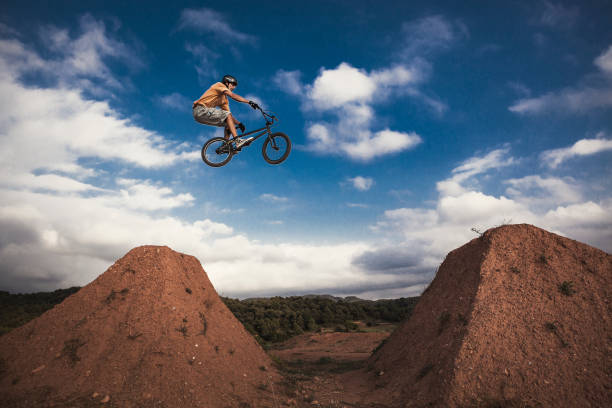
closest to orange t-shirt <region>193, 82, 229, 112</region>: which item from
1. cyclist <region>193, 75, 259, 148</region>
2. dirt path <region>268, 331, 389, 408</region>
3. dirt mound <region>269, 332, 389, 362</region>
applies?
cyclist <region>193, 75, 259, 148</region>

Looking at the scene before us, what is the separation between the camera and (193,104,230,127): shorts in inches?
421

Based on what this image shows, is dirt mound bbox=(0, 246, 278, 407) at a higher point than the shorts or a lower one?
lower

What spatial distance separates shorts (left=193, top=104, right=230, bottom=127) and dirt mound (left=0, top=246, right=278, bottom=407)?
517 cm

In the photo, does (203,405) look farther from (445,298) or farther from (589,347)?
(589,347)

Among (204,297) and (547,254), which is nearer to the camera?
(547,254)

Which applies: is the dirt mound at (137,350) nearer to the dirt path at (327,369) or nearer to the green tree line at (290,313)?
the dirt path at (327,369)

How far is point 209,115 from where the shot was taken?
10859mm

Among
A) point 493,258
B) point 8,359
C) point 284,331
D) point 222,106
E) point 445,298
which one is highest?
point 222,106

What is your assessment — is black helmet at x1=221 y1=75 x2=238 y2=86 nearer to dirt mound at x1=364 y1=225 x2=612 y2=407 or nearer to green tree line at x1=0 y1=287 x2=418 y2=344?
dirt mound at x1=364 y1=225 x2=612 y2=407

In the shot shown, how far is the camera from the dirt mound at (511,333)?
7730mm

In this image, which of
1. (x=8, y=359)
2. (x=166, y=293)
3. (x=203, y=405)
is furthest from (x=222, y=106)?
(x=8, y=359)

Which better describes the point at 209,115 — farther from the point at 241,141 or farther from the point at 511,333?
the point at 511,333

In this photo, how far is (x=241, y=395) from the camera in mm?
9516

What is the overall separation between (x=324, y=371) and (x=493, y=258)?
846cm
